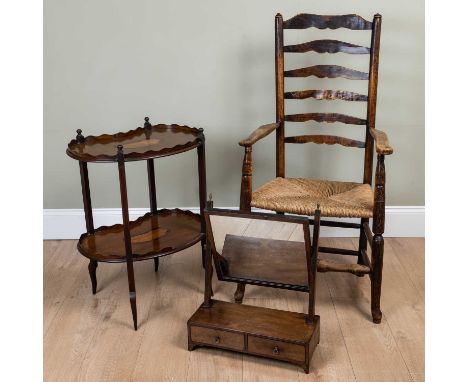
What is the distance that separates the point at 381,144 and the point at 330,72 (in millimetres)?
533

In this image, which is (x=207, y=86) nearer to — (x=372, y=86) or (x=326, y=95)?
(x=326, y=95)

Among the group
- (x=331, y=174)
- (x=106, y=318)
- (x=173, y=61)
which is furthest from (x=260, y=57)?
(x=106, y=318)

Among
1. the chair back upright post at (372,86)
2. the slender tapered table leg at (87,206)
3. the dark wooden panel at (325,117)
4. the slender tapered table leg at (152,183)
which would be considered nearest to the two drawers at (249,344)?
the slender tapered table leg at (87,206)

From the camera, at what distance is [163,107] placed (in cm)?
329

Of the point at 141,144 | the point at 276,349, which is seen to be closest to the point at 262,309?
the point at 276,349

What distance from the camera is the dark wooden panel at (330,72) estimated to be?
285 cm

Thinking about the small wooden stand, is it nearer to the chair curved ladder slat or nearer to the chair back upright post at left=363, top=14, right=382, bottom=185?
the chair back upright post at left=363, top=14, right=382, bottom=185

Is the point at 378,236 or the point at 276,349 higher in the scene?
the point at 378,236

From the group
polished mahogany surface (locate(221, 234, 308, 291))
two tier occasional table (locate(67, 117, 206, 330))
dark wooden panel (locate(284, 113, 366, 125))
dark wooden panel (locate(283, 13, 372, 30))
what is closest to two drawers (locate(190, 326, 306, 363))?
polished mahogany surface (locate(221, 234, 308, 291))

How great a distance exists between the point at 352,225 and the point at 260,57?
3.11ft

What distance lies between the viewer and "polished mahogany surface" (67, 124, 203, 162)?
249 cm

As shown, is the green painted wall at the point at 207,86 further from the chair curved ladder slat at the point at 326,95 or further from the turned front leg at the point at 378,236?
the turned front leg at the point at 378,236

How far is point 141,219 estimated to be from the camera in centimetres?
298

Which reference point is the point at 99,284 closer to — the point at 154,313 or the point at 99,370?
the point at 154,313
